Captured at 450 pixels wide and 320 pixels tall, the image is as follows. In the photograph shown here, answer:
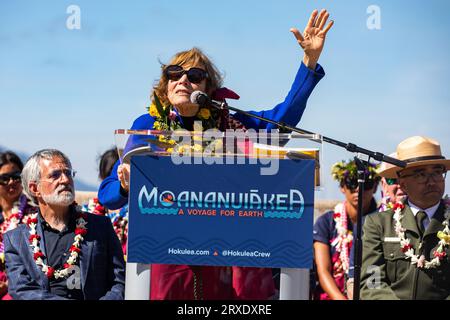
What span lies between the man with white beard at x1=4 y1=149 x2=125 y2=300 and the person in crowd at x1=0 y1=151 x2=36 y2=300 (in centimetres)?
212

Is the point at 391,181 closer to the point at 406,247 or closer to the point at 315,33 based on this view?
the point at 406,247

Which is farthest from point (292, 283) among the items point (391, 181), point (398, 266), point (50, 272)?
point (391, 181)

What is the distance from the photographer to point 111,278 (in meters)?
5.22

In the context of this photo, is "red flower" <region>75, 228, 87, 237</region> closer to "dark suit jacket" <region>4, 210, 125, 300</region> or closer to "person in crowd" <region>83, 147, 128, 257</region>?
"dark suit jacket" <region>4, 210, 125, 300</region>

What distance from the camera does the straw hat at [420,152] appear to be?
19.8 feet

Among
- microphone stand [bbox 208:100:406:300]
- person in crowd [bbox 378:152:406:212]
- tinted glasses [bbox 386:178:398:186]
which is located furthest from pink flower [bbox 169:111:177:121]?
tinted glasses [bbox 386:178:398:186]

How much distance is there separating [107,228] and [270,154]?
1873 millimetres

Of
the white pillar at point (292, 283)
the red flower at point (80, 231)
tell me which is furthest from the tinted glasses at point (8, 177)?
the white pillar at point (292, 283)

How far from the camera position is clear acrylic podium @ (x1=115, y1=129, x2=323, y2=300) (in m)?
3.83

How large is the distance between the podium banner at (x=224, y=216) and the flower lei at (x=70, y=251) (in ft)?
4.82

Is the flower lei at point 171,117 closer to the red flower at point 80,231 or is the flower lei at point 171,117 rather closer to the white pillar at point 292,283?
the red flower at point 80,231

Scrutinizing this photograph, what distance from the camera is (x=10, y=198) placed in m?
8.02

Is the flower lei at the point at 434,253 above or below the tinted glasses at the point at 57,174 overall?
below

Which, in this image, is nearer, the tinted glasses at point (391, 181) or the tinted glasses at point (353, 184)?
the tinted glasses at point (391, 181)
